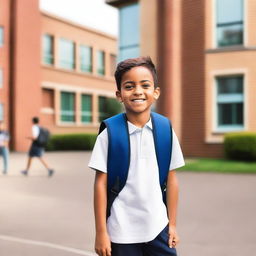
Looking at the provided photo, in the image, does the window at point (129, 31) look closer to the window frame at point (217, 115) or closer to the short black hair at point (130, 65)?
the window frame at point (217, 115)

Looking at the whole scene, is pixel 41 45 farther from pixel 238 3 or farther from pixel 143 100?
pixel 143 100

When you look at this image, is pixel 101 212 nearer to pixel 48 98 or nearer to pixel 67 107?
pixel 48 98

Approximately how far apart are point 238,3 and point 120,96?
16963mm

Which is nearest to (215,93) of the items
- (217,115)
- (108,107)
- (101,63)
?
(217,115)

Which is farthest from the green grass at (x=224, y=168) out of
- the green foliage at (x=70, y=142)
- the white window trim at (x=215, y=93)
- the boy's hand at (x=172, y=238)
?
the green foliage at (x=70, y=142)

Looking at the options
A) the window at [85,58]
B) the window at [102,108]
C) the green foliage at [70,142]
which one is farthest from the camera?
the window at [102,108]

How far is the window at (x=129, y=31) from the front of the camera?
2106 cm

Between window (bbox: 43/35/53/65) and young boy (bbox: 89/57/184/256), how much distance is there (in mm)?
33471

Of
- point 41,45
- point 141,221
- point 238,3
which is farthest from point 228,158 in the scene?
point 41,45

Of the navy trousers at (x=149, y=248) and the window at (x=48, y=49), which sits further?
the window at (x=48, y=49)

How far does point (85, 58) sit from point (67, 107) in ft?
17.3

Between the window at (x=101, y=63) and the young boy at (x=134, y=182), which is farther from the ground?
the window at (x=101, y=63)

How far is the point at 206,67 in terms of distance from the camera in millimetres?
18516

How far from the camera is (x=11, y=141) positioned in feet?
104
